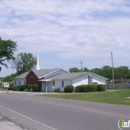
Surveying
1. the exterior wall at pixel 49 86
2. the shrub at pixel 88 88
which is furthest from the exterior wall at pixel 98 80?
the exterior wall at pixel 49 86

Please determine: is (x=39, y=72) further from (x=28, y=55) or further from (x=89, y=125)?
(x=89, y=125)

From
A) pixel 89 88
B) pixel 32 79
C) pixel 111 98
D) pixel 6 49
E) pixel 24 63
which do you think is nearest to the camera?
pixel 6 49

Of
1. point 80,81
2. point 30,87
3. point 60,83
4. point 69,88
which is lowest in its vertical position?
point 69,88

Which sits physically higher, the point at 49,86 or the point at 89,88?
the point at 49,86

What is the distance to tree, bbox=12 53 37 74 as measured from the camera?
112 metres

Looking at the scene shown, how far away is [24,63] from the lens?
A: 11400 centimetres

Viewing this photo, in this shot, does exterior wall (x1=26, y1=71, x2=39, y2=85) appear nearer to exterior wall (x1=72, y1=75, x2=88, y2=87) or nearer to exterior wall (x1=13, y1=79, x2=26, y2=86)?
exterior wall (x1=13, y1=79, x2=26, y2=86)

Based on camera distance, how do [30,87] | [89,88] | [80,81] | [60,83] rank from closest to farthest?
[89,88]
[80,81]
[60,83]
[30,87]

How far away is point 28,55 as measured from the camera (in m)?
113

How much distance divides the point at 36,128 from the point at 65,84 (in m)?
51.9

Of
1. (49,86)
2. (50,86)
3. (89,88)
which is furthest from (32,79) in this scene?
(89,88)

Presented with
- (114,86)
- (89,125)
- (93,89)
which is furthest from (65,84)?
(89,125)

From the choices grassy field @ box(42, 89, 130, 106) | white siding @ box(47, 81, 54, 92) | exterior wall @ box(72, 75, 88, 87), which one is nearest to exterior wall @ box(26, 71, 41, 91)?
white siding @ box(47, 81, 54, 92)

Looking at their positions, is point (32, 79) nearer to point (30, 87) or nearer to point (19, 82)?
point (30, 87)
